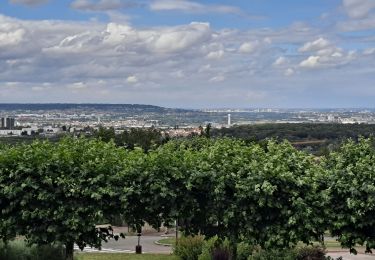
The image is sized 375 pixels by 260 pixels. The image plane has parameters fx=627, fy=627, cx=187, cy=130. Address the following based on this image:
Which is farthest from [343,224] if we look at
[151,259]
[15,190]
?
[151,259]

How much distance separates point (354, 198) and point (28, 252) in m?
11.0

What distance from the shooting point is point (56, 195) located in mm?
16266

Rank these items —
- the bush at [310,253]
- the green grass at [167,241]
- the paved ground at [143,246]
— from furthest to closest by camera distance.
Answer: the green grass at [167,241], the paved ground at [143,246], the bush at [310,253]

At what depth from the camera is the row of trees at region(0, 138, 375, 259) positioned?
53.1 ft

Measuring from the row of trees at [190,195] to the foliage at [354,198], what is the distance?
0.09 feet

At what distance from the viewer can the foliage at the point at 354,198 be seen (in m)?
16.0

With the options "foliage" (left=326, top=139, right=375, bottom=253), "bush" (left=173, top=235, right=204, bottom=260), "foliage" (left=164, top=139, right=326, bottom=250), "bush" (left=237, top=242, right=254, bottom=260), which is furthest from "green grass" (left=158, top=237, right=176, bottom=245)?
"foliage" (left=326, top=139, right=375, bottom=253)

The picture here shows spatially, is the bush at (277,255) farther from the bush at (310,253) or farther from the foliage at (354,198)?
the foliage at (354,198)

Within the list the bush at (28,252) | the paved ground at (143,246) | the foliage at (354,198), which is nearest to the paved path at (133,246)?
the paved ground at (143,246)

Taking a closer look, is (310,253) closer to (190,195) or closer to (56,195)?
(190,195)

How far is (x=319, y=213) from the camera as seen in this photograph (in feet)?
54.3

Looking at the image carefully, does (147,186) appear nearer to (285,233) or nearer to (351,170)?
(285,233)

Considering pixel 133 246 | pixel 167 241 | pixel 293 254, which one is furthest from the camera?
pixel 167 241

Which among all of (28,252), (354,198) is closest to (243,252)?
(354,198)
